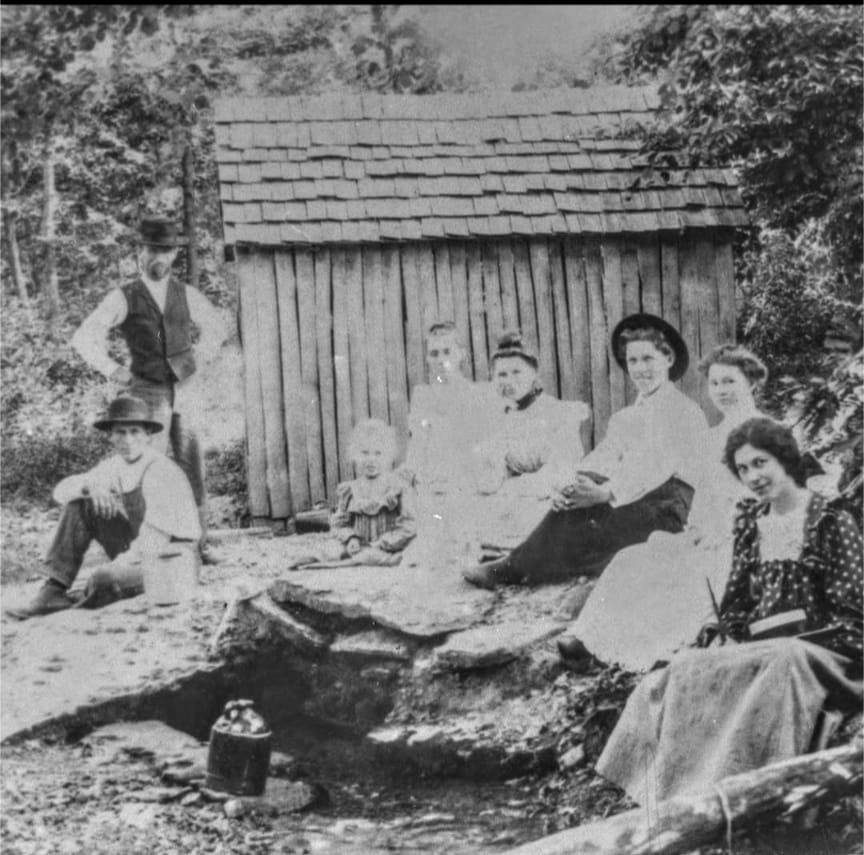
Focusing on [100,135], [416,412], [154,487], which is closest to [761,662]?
[416,412]

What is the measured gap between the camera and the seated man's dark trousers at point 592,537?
3670mm

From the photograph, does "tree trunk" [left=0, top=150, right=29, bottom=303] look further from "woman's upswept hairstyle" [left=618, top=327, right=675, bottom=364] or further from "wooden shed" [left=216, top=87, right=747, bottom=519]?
"woman's upswept hairstyle" [left=618, top=327, right=675, bottom=364]

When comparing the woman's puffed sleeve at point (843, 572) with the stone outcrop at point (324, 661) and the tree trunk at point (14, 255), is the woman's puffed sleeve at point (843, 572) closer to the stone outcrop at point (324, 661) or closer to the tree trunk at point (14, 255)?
the stone outcrop at point (324, 661)

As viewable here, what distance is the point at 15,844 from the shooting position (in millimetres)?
3393

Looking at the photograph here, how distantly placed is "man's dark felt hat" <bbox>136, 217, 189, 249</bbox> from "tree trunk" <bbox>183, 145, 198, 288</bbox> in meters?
0.03

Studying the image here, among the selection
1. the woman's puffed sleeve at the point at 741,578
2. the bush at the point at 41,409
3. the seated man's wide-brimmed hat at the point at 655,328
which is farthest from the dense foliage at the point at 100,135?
the woman's puffed sleeve at the point at 741,578

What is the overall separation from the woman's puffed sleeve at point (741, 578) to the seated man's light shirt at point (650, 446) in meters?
0.20

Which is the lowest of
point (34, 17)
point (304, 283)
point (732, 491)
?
point (732, 491)

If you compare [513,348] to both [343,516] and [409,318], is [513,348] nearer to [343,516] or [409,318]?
[409,318]

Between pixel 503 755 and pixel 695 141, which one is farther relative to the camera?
pixel 695 141

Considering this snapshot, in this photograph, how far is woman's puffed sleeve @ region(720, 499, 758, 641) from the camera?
3.56 m

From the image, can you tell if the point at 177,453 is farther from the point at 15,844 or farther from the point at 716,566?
the point at 716,566

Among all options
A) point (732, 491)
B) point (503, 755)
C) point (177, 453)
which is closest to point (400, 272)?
point (177, 453)

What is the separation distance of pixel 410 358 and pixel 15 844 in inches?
77.7
